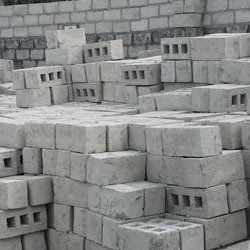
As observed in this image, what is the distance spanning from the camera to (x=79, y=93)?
48.8ft

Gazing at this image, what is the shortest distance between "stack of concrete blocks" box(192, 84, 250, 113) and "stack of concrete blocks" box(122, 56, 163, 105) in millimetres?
2350

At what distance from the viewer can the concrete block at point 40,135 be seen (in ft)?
33.6

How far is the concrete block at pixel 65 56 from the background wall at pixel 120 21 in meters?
2.49

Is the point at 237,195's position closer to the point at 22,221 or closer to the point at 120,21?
the point at 22,221

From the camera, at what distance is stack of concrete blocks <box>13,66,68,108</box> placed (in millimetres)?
14359

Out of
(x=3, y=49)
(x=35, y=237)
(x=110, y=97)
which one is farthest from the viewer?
(x=3, y=49)

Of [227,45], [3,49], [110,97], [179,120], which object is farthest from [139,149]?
[3,49]

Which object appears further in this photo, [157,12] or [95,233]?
[157,12]

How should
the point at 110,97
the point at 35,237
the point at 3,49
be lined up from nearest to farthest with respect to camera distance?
the point at 35,237 < the point at 110,97 < the point at 3,49

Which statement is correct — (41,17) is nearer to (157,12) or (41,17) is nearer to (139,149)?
(157,12)

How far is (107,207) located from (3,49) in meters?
13.7

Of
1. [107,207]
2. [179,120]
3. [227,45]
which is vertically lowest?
[107,207]

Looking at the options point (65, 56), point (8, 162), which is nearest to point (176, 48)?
point (65, 56)

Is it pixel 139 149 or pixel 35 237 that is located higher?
pixel 139 149
